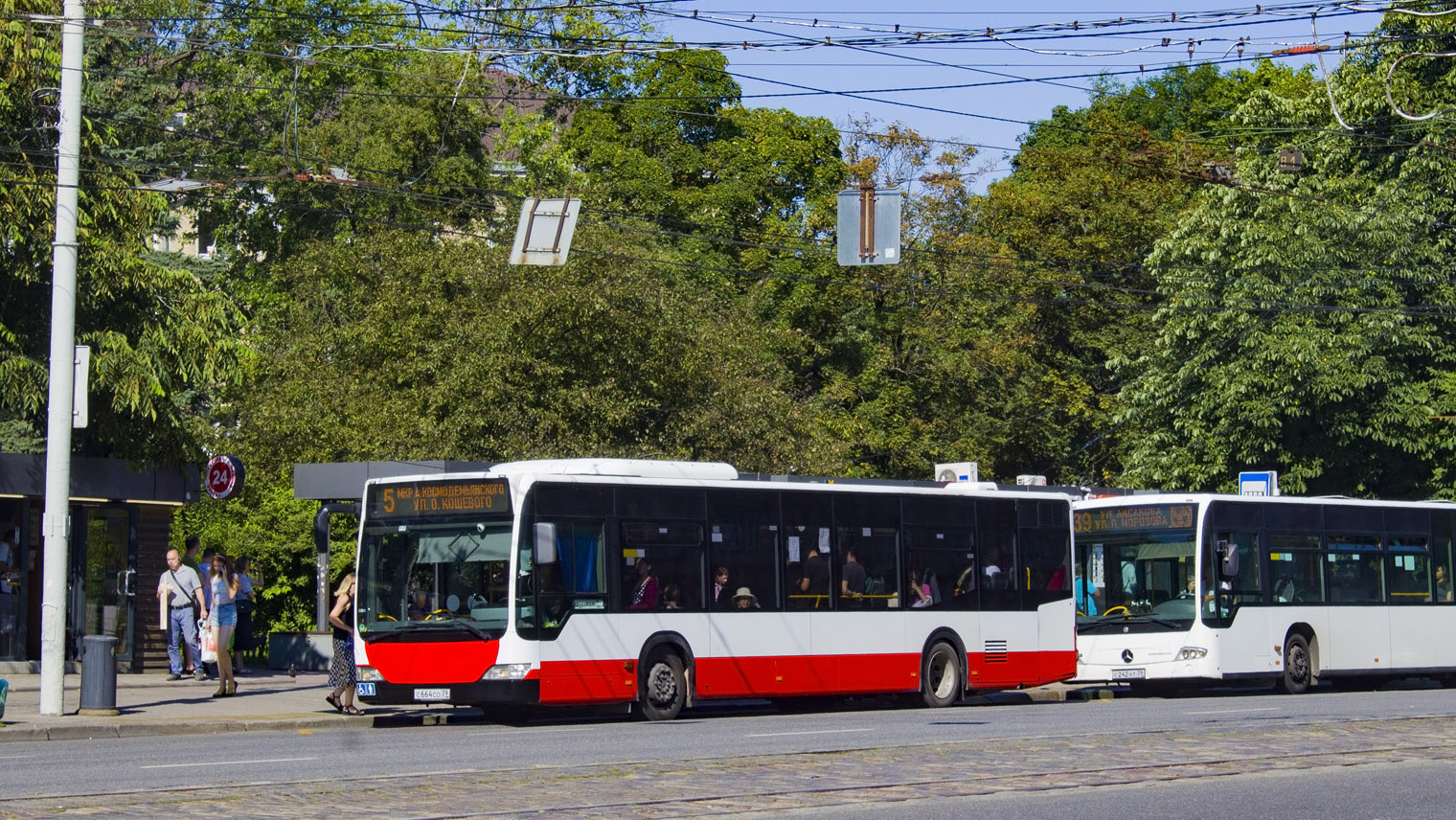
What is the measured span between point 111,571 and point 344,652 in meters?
7.98

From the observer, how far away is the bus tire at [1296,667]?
87.7 ft

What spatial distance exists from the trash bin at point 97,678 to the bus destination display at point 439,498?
3006 millimetres

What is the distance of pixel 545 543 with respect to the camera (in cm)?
1880

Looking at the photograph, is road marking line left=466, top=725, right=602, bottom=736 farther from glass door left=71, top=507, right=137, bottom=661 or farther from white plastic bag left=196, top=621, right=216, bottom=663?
glass door left=71, top=507, right=137, bottom=661

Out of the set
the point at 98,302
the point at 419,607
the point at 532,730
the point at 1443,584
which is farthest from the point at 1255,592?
the point at 98,302

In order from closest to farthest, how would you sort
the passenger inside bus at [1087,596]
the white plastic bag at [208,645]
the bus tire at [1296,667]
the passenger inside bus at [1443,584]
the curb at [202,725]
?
the curb at [202,725] < the white plastic bag at [208,645] < the passenger inside bus at [1087,596] < the bus tire at [1296,667] < the passenger inside bus at [1443,584]

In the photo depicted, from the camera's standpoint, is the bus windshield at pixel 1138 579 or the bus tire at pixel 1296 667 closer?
the bus windshield at pixel 1138 579

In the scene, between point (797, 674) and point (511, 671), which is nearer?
point (511, 671)

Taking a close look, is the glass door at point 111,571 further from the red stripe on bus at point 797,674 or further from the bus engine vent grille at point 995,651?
the bus engine vent grille at point 995,651

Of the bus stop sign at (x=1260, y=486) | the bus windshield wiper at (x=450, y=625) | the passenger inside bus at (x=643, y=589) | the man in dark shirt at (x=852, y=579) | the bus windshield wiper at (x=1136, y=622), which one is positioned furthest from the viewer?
the bus stop sign at (x=1260, y=486)

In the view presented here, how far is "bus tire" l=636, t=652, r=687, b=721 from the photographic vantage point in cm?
2022

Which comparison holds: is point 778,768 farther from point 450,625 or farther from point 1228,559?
point 1228,559

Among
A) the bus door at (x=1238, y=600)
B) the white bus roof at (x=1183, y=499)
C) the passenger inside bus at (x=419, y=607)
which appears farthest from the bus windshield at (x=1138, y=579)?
the passenger inside bus at (x=419, y=607)

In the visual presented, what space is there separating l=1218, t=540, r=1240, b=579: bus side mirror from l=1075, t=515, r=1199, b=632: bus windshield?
429mm
